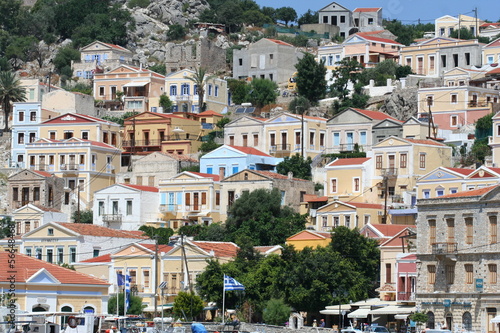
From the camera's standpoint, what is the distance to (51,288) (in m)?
65.1

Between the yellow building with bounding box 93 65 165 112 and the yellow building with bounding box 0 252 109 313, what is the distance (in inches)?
2306

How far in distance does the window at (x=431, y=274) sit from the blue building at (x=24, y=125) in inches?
2126

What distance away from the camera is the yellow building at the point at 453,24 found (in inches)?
5773

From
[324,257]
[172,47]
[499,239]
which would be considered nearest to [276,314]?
[324,257]

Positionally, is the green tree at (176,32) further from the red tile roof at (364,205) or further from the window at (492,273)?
the window at (492,273)

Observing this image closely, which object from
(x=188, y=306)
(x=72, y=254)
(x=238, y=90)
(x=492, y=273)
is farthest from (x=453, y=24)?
(x=492, y=273)

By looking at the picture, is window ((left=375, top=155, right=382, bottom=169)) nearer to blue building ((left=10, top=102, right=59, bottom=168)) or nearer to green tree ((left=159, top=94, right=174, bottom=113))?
green tree ((left=159, top=94, right=174, bottom=113))

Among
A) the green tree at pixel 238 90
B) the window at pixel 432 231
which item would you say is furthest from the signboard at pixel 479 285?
the green tree at pixel 238 90

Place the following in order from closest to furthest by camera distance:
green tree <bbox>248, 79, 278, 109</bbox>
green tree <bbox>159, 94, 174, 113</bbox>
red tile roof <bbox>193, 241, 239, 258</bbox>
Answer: red tile roof <bbox>193, 241, 239, 258</bbox> → green tree <bbox>159, 94, 174, 113</bbox> → green tree <bbox>248, 79, 278, 109</bbox>

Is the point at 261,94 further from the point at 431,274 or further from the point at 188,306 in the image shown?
the point at 431,274

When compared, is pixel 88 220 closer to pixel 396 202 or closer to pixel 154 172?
pixel 154 172

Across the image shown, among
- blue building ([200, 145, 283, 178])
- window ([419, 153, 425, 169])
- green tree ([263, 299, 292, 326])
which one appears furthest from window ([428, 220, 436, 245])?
blue building ([200, 145, 283, 178])

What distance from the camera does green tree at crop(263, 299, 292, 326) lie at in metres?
71.1

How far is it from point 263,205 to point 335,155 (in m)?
13.4
